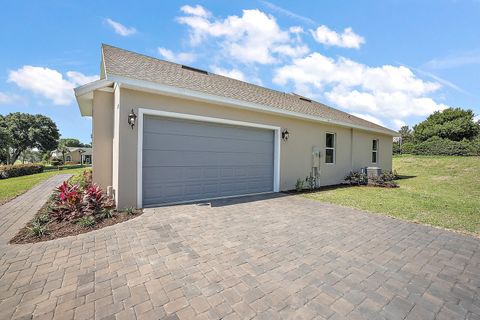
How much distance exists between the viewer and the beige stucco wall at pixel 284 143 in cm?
535

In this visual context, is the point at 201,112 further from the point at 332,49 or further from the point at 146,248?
the point at 332,49

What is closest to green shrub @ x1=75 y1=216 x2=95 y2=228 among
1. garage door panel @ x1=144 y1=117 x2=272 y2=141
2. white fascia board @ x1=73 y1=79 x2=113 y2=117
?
garage door panel @ x1=144 y1=117 x2=272 y2=141

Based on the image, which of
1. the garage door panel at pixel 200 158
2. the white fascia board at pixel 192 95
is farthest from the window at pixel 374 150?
the garage door panel at pixel 200 158

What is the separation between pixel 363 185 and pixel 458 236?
7.08 meters

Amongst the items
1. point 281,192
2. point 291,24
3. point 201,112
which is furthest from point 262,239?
point 291,24

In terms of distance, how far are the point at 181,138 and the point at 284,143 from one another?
4.17m

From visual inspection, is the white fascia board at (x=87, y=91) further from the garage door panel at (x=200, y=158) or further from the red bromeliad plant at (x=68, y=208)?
the red bromeliad plant at (x=68, y=208)

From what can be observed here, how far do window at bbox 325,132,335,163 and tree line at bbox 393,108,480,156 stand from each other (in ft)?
46.4

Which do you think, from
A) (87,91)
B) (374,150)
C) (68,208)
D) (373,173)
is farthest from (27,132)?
(374,150)

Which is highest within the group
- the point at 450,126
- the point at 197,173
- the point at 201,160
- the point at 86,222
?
the point at 450,126

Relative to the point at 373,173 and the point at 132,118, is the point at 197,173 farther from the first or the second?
the point at 373,173

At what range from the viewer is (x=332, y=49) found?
10.4 metres

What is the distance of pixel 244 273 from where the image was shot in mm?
2689

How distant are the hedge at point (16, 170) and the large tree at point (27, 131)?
16299 mm
